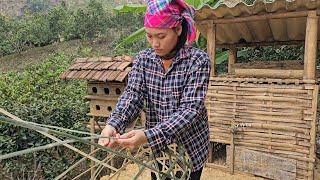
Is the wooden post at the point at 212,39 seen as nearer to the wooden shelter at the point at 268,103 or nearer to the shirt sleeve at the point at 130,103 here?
the wooden shelter at the point at 268,103

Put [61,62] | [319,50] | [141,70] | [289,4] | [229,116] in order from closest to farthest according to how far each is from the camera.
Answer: [141,70] → [289,4] → [229,116] → [319,50] → [61,62]

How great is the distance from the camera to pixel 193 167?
5.07 feet

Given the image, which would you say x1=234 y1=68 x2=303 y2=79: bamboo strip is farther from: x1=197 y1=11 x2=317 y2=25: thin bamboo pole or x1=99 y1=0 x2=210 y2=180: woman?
x1=99 y1=0 x2=210 y2=180: woman

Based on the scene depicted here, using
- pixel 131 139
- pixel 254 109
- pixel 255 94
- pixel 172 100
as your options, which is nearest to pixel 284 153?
pixel 254 109

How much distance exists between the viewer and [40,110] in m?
6.25

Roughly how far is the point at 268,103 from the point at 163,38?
246 cm

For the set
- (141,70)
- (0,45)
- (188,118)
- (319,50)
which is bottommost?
(188,118)

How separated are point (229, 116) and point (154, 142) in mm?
2685

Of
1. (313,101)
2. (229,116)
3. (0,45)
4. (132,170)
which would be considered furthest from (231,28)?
(0,45)

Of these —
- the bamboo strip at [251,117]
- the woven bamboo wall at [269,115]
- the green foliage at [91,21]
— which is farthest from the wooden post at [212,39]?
the green foliage at [91,21]

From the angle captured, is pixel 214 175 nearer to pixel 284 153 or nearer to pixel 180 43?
pixel 284 153

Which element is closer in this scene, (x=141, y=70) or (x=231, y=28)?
(x=141, y=70)

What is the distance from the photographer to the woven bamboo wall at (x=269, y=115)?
11.0 ft

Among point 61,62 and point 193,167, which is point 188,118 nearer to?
point 193,167
